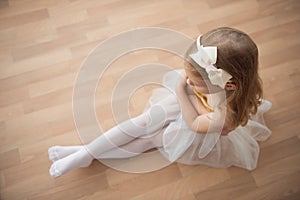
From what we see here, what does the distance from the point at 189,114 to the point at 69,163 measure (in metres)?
0.41

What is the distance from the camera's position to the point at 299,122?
3.56 ft

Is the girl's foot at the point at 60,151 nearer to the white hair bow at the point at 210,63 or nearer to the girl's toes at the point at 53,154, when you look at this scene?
the girl's toes at the point at 53,154

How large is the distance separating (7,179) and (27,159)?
0.09 m

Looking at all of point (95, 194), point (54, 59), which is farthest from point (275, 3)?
point (95, 194)

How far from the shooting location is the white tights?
3.16 feet

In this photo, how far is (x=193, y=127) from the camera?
88 centimetres

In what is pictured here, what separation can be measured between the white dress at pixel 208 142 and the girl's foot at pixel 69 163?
242mm

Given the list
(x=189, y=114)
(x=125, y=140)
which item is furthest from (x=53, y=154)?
(x=189, y=114)

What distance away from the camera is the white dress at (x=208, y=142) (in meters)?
0.93

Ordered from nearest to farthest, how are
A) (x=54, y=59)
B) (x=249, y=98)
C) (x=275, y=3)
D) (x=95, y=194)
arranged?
(x=249, y=98) → (x=95, y=194) → (x=54, y=59) → (x=275, y=3)

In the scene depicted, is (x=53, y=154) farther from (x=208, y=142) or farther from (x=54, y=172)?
(x=208, y=142)

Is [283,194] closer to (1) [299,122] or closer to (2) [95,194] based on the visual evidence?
(1) [299,122]

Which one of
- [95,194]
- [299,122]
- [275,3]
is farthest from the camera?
[275,3]

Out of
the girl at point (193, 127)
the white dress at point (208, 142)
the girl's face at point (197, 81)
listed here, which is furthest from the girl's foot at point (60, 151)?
the girl's face at point (197, 81)
